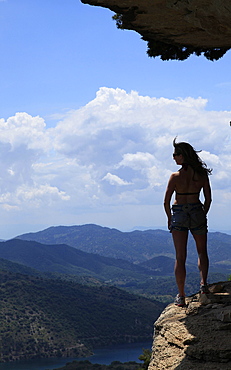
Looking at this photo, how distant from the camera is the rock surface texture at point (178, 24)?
22.4ft

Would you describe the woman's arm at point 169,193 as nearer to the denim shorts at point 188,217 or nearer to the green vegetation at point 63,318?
the denim shorts at point 188,217

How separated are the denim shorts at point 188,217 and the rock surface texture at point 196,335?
109cm

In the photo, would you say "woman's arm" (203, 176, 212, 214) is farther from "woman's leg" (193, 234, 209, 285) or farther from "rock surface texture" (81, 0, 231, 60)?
"rock surface texture" (81, 0, 231, 60)

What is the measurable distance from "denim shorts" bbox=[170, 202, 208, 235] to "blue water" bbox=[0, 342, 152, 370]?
9007 centimetres

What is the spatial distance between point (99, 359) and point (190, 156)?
10038cm

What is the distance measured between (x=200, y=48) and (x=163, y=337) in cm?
594

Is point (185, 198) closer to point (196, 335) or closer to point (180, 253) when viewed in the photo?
point (180, 253)

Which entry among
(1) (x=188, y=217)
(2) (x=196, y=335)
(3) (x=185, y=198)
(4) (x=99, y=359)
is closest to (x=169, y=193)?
(3) (x=185, y=198)

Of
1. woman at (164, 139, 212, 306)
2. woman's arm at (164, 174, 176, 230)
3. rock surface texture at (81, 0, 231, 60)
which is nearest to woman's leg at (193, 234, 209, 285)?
woman at (164, 139, 212, 306)

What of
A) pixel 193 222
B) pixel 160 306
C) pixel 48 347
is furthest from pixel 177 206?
pixel 160 306

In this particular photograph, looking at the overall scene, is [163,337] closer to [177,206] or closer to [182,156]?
[177,206]

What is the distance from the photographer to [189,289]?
195 meters

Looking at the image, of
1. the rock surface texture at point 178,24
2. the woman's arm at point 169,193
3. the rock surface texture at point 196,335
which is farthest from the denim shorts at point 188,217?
the rock surface texture at point 178,24

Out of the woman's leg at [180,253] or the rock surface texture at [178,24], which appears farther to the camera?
the woman's leg at [180,253]
